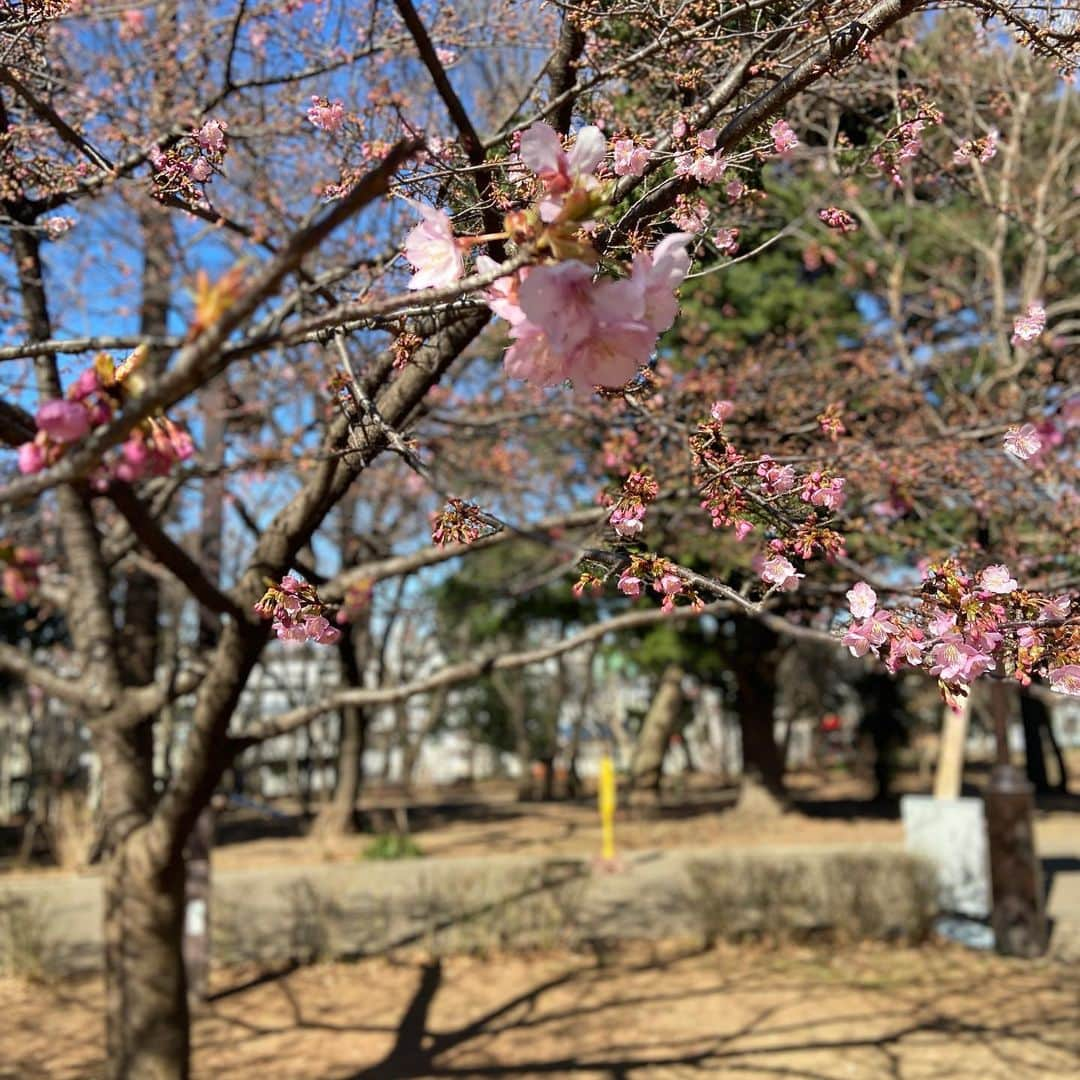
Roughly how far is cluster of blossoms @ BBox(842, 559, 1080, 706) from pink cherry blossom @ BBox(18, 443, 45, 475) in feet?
5.23

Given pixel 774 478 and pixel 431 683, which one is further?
pixel 431 683

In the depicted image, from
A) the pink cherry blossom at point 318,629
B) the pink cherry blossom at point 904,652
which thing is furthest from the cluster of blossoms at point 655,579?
the pink cherry blossom at point 318,629

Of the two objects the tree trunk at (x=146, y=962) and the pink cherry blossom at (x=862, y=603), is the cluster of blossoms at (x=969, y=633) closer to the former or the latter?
the pink cherry blossom at (x=862, y=603)

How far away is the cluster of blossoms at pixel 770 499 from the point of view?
90.8 inches

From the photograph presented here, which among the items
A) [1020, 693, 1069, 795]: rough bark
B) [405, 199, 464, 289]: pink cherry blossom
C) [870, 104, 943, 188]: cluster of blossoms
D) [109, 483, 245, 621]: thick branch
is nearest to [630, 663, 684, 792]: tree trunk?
[1020, 693, 1069, 795]: rough bark

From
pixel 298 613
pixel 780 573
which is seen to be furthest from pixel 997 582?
pixel 298 613

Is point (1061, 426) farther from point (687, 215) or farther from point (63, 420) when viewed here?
point (63, 420)

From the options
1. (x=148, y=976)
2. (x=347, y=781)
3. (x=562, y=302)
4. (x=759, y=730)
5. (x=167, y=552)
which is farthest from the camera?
(x=759, y=730)

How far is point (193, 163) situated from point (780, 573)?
1.89 meters

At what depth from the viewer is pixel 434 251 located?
1.54 metres

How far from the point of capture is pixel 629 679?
28.7 meters

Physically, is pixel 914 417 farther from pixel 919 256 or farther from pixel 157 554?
pixel 919 256

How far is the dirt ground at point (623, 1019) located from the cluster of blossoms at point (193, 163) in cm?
491

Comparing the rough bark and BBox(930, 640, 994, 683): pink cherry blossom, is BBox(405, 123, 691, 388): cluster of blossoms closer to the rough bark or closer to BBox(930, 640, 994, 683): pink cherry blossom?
BBox(930, 640, 994, 683): pink cherry blossom
